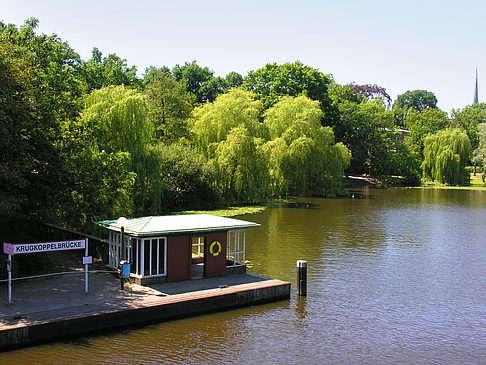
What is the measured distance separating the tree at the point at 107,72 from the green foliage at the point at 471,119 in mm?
74178

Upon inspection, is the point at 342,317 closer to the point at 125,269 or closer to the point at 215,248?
the point at 215,248

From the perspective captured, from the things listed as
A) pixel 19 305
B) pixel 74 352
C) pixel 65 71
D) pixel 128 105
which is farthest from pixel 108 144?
pixel 74 352

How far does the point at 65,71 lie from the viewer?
22.2m

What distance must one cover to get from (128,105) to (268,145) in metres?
19.4

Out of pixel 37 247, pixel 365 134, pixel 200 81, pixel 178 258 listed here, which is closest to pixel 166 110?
pixel 178 258

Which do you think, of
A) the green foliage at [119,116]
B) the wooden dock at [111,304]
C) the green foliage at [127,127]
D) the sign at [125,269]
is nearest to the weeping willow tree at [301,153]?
the green foliage at [127,127]

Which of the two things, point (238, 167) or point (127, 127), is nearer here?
point (127, 127)

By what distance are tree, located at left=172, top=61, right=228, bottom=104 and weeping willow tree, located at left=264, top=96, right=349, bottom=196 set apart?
29576mm

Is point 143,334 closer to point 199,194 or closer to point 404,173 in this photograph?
point 199,194

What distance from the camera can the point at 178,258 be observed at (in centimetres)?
1681

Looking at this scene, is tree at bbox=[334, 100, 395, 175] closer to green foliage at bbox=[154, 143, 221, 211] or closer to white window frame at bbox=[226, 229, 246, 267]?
green foliage at bbox=[154, 143, 221, 211]

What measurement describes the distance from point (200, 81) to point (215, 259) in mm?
73453

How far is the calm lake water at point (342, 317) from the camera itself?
12680mm

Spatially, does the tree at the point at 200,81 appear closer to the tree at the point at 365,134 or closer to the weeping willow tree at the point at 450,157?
the tree at the point at 365,134
